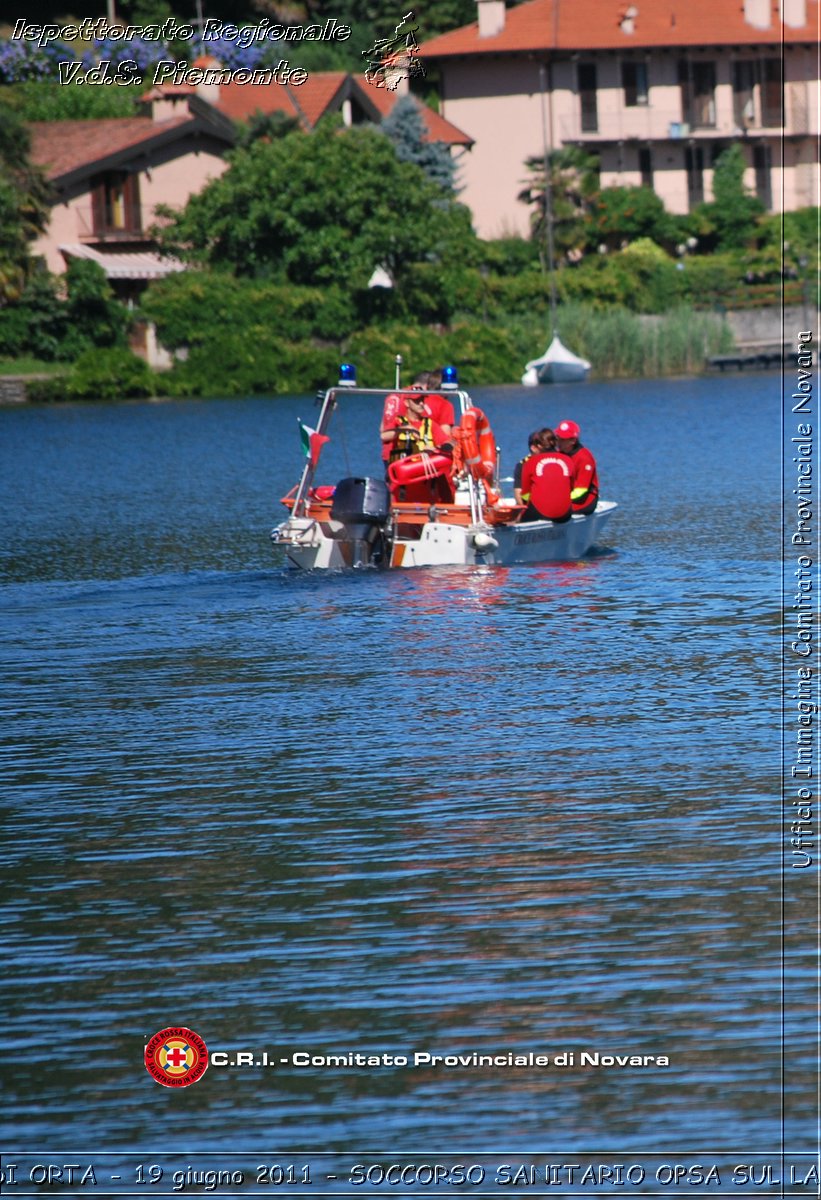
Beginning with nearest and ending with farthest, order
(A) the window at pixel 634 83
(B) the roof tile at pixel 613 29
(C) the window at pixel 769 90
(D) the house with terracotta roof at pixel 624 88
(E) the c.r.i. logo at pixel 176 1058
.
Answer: (E) the c.r.i. logo at pixel 176 1058, (B) the roof tile at pixel 613 29, (D) the house with terracotta roof at pixel 624 88, (A) the window at pixel 634 83, (C) the window at pixel 769 90

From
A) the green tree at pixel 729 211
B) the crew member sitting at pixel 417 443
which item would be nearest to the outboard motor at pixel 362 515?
the crew member sitting at pixel 417 443

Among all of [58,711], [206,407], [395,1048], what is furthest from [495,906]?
[206,407]

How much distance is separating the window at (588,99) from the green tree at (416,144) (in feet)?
28.8

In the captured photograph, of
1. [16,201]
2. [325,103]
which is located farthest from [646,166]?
[16,201]

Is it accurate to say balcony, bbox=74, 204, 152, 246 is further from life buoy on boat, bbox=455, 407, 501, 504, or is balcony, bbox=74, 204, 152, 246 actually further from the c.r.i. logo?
the c.r.i. logo

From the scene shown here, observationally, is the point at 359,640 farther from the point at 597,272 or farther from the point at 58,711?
the point at 597,272

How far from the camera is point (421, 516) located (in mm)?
22297

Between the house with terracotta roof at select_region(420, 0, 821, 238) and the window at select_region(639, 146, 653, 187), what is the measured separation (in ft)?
0.14

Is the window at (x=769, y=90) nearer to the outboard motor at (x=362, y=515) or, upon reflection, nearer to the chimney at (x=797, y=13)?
the chimney at (x=797, y=13)

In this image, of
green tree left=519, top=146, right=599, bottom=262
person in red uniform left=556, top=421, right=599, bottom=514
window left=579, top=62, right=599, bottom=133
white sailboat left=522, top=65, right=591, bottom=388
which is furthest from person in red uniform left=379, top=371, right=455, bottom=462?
window left=579, top=62, right=599, bottom=133

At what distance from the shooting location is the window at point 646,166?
85.1 m

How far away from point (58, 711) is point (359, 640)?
3824mm

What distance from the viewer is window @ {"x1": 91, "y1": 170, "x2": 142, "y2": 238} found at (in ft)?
230

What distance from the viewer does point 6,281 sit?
6322 cm
